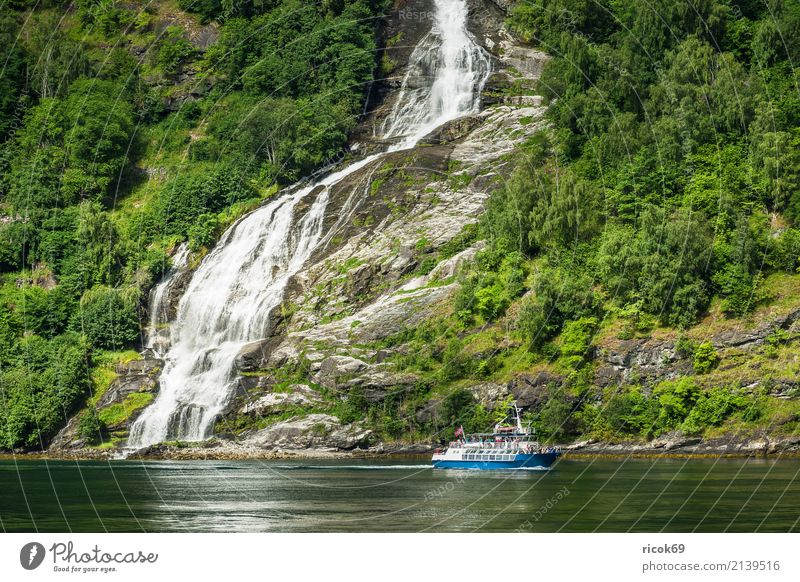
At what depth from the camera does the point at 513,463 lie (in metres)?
82.6

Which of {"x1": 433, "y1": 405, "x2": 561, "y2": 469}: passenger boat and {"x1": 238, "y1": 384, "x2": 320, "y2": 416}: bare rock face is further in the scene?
{"x1": 238, "y1": 384, "x2": 320, "y2": 416}: bare rock face

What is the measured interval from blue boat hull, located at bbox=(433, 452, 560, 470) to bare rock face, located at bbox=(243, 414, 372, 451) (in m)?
12.1

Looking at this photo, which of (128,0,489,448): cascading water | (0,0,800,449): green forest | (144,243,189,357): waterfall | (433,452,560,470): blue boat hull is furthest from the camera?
(144,243,189,357): waterfall

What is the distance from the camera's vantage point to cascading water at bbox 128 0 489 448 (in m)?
103

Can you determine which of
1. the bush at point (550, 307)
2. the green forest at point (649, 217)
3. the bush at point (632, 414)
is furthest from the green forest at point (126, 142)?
the bush at point (632, 414)

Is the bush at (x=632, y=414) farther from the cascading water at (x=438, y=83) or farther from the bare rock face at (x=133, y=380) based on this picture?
the cascading water at (x=438, y=83)

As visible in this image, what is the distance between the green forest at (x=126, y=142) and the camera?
118438 millimetres

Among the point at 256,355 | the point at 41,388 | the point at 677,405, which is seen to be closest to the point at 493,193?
the point at 256,355

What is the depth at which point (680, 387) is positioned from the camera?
87.4 meters

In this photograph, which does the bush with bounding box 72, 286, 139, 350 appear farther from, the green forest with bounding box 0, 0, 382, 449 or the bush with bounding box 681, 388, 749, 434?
the bush with bounding box 681, 388, 749, 434

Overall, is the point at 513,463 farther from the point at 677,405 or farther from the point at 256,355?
the point at 256,355

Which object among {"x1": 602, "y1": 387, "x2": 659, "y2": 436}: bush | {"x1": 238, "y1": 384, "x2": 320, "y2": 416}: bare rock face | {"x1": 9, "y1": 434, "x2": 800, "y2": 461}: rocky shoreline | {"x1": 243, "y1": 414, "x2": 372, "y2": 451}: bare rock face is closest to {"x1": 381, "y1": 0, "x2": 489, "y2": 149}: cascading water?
{"x1": 238, "y1": 384, "x2": 320, "y2": 416}: bare rock face

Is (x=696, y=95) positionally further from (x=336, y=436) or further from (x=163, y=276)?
(x=163, y=276)

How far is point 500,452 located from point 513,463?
7.51 ft
